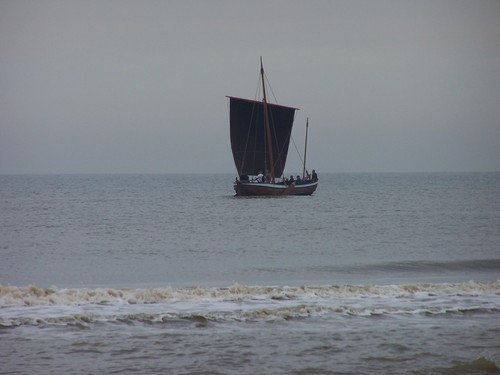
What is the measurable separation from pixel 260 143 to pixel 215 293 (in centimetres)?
5047

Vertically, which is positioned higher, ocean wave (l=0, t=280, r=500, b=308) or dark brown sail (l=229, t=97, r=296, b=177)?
dark brown sail (l=229, t=97, r=296, b=177)

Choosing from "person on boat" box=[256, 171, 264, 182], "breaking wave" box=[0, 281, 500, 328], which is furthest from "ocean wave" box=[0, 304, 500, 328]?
"person on boat" box=[256, 171, 264, 182]

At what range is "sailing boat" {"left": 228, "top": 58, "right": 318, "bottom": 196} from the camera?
64812 millimetres

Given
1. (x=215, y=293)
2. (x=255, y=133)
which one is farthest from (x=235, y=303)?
(x=255, y=133)

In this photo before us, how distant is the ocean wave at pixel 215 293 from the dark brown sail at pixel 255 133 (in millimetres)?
48811

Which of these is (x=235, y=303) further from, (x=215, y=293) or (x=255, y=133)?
(x=255, y=133)

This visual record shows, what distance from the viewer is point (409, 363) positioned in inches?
401

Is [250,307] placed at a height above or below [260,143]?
below

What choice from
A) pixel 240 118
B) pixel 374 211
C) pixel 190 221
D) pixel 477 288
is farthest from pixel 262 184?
pixel 477 288

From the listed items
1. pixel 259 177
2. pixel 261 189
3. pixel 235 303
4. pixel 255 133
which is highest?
pixel 255 133

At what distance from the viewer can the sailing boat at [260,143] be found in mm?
64812

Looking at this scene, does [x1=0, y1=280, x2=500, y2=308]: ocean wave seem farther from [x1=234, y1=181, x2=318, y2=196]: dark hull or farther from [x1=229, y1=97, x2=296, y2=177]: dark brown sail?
[x1=234, y1=181, x2=318, y2=196]: dark hull

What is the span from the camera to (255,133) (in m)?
65.5

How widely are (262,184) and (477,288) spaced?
5016cm
